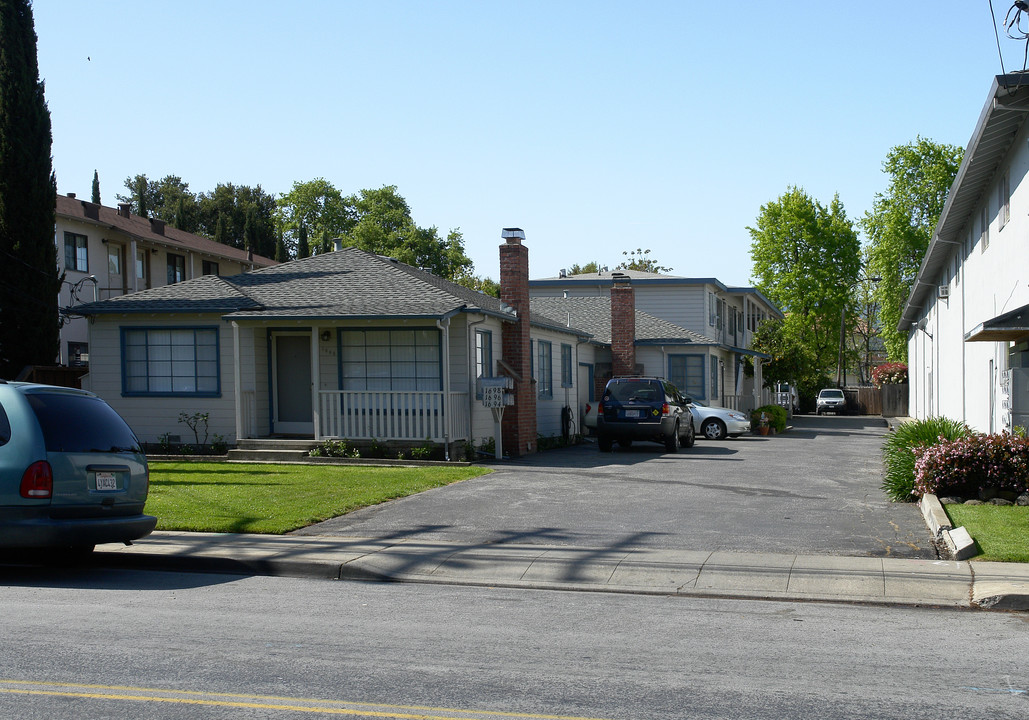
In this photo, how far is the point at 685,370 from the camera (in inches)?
1384

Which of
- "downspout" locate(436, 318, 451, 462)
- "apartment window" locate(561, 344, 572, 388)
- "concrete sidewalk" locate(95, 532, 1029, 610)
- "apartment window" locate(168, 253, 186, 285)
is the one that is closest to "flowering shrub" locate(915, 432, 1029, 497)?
"concrete sidewalk" locate(95, 532, 1029, 610)

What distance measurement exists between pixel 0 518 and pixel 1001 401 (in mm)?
Result: 14322

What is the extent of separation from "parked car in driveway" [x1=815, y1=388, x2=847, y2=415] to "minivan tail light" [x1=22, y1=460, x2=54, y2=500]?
54.7m

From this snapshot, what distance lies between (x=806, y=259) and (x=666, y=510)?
5217 cm

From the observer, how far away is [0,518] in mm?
8516

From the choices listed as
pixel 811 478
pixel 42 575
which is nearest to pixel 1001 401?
pixel 811 478

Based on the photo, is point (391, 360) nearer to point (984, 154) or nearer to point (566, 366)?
point (566, 366)

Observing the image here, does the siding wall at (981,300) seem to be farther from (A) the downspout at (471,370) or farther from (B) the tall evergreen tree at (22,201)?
(B) the tall evergreen tree at (22,201)

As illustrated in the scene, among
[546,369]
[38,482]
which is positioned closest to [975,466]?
[38,482]

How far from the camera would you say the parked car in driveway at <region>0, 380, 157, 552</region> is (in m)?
8.57

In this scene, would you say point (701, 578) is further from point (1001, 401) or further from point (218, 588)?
point (1001, 401)

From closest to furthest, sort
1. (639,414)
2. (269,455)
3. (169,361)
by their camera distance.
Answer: (269,455)
(169,361)
(639,414)

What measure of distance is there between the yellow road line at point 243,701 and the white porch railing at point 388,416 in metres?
14.1

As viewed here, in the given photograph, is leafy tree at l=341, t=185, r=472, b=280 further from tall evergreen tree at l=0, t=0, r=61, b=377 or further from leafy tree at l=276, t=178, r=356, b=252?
tall evergreen tree at l=0, t=0, r=61, b=377
